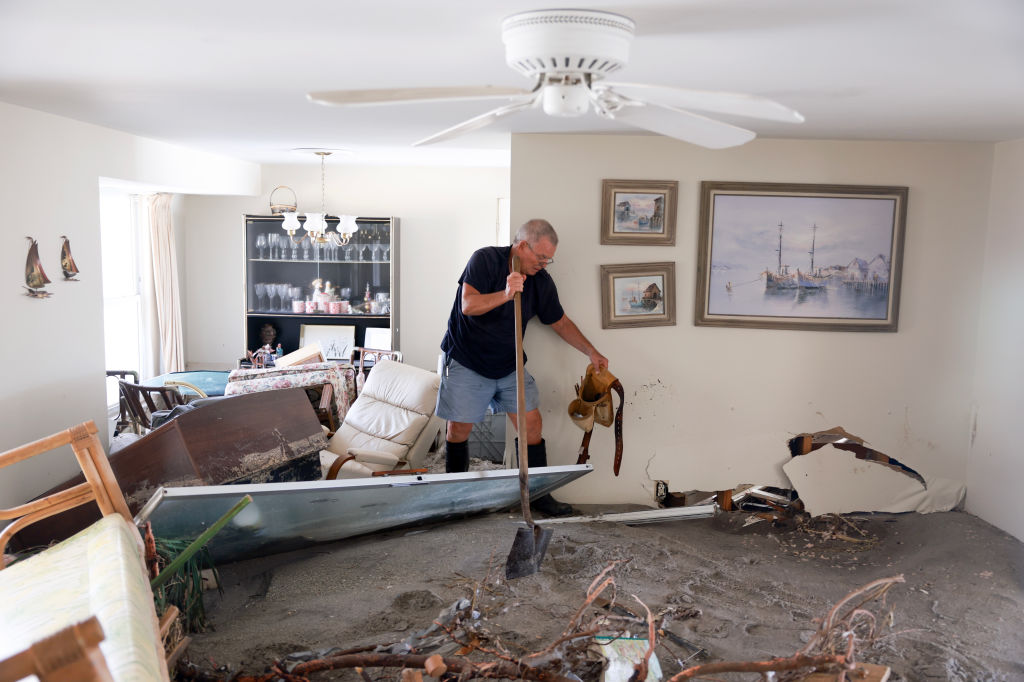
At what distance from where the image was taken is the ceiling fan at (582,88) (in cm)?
180

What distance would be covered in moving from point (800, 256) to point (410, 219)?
14.9ft

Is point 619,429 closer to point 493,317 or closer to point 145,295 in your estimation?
point 493,317

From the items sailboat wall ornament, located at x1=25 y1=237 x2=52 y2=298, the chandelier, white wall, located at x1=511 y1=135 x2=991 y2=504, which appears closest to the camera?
sailboat wall ornament, located at x1=25 y1=237 x2=52 y2=298

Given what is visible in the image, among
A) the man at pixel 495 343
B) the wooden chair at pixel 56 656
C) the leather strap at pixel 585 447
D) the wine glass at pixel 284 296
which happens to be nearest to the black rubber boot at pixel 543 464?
the man at pixel 495 343

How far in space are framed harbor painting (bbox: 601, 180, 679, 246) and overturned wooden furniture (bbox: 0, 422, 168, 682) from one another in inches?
109

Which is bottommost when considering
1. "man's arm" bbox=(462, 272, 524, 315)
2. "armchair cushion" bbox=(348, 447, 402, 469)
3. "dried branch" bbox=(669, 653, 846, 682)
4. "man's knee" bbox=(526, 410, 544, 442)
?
"armchair cushion" bbox=(348, 447, 402, 469)

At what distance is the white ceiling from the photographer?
1.93m

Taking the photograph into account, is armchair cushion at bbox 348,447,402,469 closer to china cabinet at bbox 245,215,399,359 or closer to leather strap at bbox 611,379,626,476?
leather strap at bbox 611,379,626,476

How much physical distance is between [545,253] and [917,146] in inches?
83.2

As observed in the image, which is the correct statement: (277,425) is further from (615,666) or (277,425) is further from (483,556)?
(615,666)

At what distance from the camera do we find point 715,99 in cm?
182

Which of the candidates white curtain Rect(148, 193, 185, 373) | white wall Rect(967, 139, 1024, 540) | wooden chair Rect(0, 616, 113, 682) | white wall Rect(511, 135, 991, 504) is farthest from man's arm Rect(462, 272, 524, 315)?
white curtain Rect(148, 193, 185, 373)

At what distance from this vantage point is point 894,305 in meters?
4.26

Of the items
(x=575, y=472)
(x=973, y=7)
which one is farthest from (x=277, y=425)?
(x=973, y=7)
